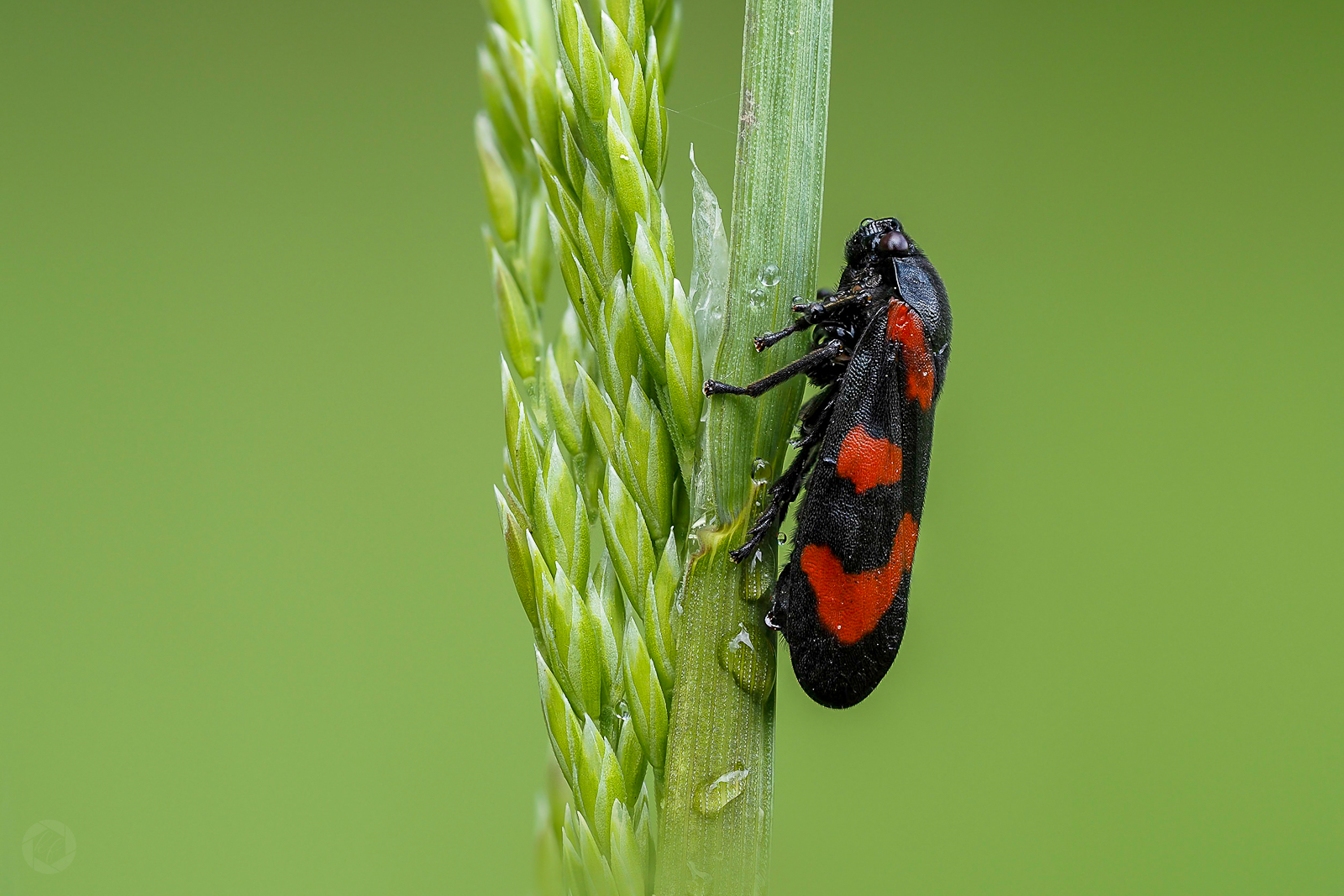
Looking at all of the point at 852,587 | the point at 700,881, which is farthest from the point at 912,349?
the point at 700,881

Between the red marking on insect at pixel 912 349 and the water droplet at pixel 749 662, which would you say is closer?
the water droplet at pixel 749 662

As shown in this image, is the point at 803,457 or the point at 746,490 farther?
the point at 803,457

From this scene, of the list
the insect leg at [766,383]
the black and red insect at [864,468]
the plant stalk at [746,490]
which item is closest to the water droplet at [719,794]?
the plant stalk at [746,490]

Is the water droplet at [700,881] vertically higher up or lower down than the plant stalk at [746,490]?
lower down

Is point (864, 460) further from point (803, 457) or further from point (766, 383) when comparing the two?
point (766, 383)

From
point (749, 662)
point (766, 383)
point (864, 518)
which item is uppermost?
point (766, 383)

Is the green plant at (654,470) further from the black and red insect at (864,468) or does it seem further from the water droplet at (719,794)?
the black and red insect at (864,468)

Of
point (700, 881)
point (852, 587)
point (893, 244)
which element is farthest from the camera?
point (893, 244)

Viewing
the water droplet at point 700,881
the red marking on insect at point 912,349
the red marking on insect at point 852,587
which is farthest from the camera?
the red marking on insect at point 912,349
